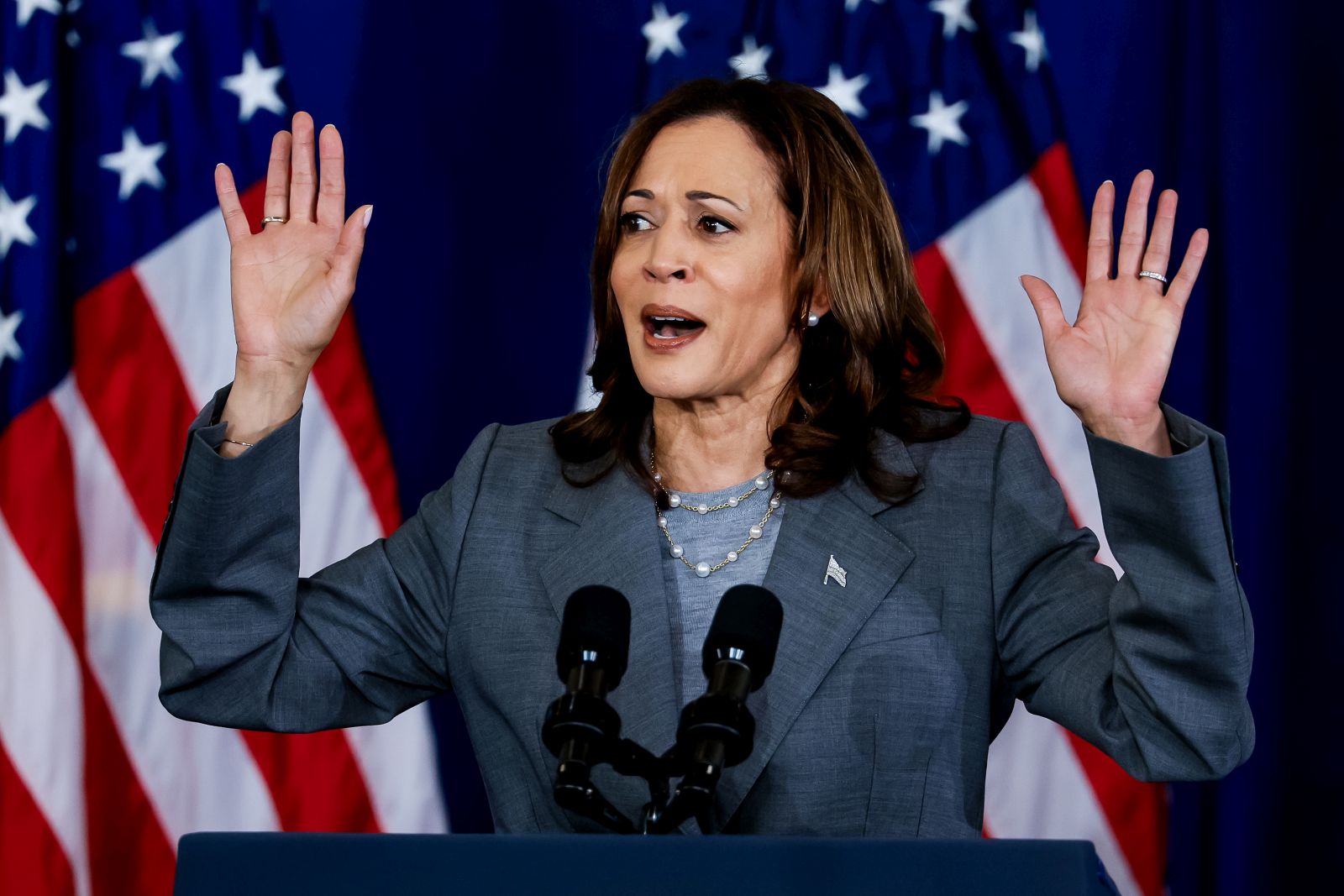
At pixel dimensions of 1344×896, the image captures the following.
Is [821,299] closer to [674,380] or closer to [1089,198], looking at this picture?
[674,380]

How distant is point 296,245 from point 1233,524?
158 cm

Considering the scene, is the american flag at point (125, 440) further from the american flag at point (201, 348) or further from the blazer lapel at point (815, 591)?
the blazer lapel at point (815, 591)

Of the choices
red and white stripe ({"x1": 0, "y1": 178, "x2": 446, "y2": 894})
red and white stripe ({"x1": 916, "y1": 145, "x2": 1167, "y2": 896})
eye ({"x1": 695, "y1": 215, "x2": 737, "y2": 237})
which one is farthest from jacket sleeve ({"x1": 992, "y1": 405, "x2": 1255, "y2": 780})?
red and white stripe ({"x1": 0, "y1": 178, "x2": 446, "y2": 894})

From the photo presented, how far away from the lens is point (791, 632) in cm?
160

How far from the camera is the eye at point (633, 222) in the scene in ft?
6.00

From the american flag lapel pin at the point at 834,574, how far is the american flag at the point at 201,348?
1.05 m

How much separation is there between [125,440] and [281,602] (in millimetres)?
1060

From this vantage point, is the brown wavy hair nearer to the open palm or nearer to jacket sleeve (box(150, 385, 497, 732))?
jacket sleeve (box(150, 385, 497, 732))

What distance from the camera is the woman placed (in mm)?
1431

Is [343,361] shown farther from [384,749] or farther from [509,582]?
[509,582]

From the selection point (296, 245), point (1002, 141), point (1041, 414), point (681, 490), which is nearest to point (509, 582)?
point (681, 490)

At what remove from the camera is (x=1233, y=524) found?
8.09 feet

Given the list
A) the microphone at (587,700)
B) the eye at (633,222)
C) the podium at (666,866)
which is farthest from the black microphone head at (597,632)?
the eye at (633,222)

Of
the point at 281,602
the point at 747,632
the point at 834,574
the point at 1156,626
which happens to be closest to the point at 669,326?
the point at 834,574
